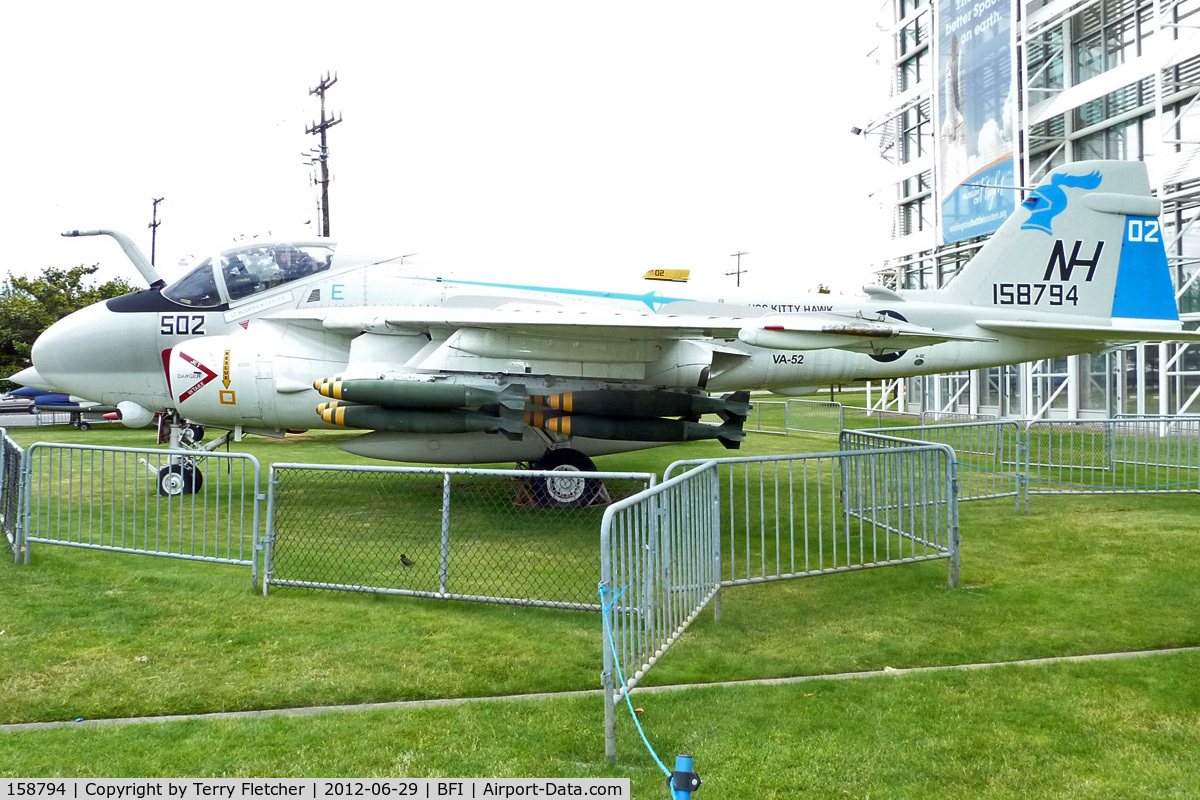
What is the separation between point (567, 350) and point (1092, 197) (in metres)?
8.06

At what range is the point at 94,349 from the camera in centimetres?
1040

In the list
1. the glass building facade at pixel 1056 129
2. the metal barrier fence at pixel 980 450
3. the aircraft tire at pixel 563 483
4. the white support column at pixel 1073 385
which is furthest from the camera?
the white support column at pixel 1073 385

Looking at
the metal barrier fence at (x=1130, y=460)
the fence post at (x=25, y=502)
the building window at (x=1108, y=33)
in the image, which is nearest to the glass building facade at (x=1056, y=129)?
the building window at (x=1108, y=33)

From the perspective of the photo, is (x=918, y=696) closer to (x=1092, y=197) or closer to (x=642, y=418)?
(x=642, y=418)

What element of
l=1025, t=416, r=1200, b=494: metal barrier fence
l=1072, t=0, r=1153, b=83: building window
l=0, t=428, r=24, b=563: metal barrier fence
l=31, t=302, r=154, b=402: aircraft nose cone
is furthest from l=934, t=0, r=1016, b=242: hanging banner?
l=0, t=428, r=24, b=563: metal barrier fence

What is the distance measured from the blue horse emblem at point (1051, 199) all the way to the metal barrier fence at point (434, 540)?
273 inches

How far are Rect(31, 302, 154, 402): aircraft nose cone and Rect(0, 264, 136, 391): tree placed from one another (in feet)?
73.0

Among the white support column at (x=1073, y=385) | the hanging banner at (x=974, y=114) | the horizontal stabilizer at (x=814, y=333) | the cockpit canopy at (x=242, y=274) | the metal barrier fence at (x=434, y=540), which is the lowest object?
the metal barrier fence at (x=434, y=540)

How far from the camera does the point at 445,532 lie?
238 inches

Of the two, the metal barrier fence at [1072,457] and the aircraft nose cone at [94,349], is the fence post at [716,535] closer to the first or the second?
the metal barrier fence at [1072,457]

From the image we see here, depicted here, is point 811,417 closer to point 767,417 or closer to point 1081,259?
point 767,417

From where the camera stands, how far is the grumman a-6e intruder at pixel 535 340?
933cm

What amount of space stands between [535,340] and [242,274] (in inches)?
162

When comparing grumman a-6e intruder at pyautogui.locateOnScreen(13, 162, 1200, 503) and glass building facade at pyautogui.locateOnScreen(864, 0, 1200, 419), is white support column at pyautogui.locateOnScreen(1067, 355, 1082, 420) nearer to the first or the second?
glass building facade at pyautogui.locateOnScreen(864, 0, 1200, 419)
